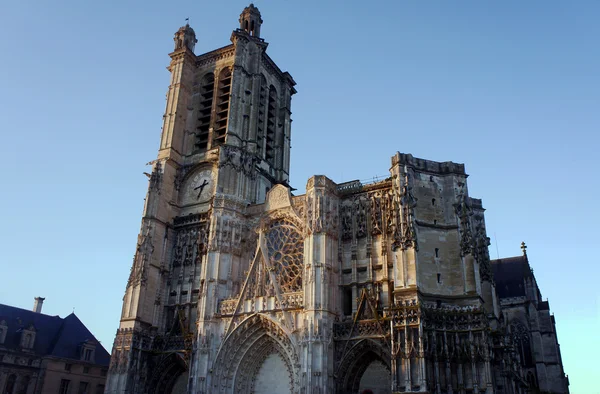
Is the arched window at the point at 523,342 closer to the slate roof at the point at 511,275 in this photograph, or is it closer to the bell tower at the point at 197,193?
the slate roof at the point at 511,275

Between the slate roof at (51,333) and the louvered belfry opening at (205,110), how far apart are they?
1387 centimetres

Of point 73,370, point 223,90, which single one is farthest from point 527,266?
point 73,370

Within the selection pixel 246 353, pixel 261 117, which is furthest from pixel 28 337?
pixel 261 117

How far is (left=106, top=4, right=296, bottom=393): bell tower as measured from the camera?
27.2 meters

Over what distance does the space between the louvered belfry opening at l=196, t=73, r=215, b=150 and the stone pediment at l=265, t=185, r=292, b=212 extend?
23.7ft

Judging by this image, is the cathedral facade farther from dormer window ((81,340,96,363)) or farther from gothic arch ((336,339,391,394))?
dormer window ((81,340,96,363))

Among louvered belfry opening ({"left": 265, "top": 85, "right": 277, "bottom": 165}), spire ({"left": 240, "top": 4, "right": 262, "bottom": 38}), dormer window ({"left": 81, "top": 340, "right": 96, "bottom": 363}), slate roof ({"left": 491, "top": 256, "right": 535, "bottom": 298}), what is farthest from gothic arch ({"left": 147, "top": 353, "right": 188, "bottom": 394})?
slate roof ({"left": 491, "top": 256, "right": 535, "bottom": 298})

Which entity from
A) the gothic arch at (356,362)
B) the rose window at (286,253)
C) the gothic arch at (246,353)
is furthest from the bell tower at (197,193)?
the gothic arch at (356,362)

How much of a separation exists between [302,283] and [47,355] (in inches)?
657

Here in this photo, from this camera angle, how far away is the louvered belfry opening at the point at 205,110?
34.4 metres

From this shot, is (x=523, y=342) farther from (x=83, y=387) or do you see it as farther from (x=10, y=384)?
(x=10, y=384)

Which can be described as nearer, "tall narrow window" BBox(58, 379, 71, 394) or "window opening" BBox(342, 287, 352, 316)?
"window opening" BBox(342, 287, 352, 316)

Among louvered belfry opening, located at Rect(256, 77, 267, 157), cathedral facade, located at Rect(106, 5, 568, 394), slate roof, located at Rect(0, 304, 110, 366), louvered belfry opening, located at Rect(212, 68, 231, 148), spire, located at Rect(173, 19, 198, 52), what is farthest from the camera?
spire, located at Rect(173, 19, 198, 52)

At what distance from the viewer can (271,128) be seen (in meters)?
36.7
